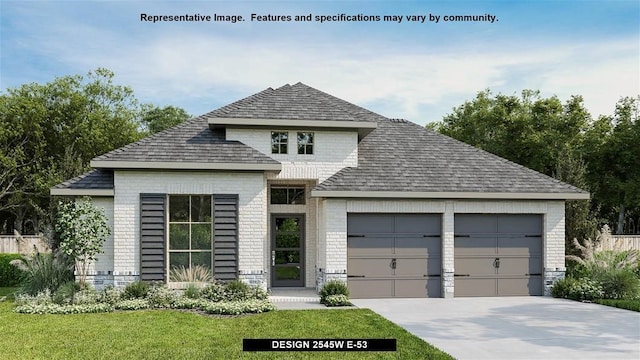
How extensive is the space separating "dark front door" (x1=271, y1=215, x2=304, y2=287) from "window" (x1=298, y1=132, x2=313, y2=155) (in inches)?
86.0

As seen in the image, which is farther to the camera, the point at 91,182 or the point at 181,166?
the point at 91,182

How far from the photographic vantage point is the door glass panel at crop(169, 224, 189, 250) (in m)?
15.5

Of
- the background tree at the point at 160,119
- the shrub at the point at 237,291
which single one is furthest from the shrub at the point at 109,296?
the background tree at the point at 160,119

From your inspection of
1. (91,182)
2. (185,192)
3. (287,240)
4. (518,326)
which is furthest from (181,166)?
(518,326)

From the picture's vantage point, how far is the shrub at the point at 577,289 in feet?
51.4

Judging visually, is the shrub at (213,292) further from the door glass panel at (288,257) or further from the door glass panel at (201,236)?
the door glass panel at (288,257)

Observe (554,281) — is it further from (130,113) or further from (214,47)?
(130,113)

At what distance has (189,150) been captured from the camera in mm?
15820

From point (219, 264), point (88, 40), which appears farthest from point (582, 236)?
point (88, 40)

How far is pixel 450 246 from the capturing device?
16297 millimetres

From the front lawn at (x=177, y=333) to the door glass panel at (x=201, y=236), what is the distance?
100 inches

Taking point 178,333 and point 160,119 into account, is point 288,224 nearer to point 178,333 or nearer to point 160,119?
point 178,333

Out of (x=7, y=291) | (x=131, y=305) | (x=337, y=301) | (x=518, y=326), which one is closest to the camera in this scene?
(x=518, y=326)

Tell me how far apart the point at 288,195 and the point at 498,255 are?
6243mm
